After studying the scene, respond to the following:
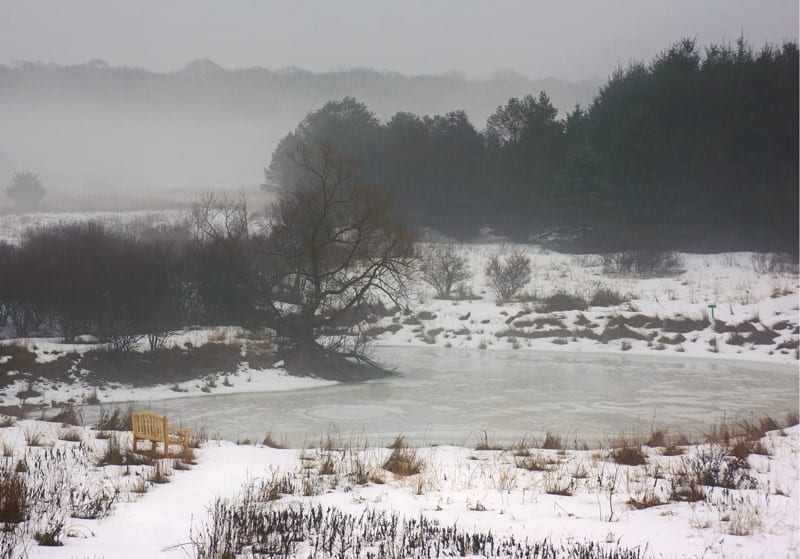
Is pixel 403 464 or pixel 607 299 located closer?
pixel 403 464

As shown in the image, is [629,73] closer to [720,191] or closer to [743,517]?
[720,191]

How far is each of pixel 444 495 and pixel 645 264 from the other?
1224 inches

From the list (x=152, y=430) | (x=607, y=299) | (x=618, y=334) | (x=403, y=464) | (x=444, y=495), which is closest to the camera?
(x=444, y=495)

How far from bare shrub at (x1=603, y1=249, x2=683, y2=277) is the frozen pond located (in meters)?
13.6

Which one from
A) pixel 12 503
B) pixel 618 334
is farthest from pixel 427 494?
pixel 618 334

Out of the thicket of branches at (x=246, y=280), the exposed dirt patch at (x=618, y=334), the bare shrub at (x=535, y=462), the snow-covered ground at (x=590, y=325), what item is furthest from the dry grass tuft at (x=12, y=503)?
the exposed dirt patch at (x=618, y=334)

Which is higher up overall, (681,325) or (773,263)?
(773,263)

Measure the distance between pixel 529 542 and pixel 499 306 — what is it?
25.3 m

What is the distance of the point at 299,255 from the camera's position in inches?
838

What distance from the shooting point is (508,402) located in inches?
631

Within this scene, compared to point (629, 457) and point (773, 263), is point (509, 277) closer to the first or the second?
point (773, 263)

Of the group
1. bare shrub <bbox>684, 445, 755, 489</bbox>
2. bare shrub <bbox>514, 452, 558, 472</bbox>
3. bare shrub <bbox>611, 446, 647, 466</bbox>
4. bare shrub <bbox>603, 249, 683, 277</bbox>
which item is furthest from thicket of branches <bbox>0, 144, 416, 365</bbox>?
bare shrub <bbox>603, 249, 683, 277</bbox>

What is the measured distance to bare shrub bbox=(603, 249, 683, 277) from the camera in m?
35.1

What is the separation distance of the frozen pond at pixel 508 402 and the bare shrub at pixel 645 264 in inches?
534
